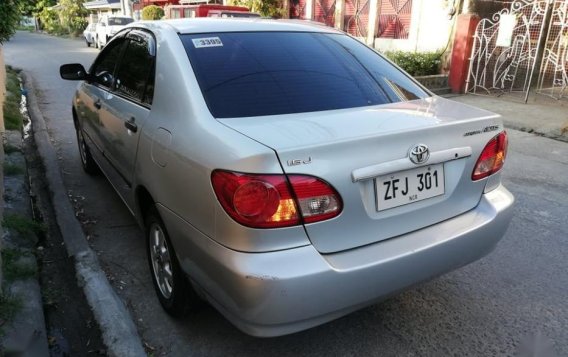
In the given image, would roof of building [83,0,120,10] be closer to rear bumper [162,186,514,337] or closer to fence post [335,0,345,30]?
fence post [335,0,345,30]

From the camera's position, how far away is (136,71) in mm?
3223

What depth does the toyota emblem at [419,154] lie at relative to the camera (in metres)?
2.19

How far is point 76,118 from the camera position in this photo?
5.32 m

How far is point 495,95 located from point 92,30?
23.2 meters

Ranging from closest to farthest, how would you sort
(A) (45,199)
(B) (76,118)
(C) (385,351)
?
(C) (385,351)
(A) (45,199)
(B) (76,118)

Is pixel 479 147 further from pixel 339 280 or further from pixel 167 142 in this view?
pixel 167 142

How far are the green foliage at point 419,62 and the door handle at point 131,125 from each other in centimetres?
891

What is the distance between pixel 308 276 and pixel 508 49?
10317 mm

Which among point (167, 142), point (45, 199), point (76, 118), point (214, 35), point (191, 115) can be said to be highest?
point (214, 35)

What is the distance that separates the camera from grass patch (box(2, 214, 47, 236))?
11.6 ft

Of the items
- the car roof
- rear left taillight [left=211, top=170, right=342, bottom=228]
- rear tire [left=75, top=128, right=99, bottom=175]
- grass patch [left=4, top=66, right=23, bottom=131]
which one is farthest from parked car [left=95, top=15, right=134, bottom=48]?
rear left taillight [left=211, top=170, right=342, bottom=228]

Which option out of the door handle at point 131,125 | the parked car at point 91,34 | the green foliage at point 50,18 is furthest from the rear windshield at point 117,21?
the green foliage at point 50,18

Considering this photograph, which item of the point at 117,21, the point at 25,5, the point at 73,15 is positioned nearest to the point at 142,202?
the point at 25,5

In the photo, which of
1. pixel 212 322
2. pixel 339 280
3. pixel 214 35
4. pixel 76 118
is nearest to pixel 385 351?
pixel 339 280
